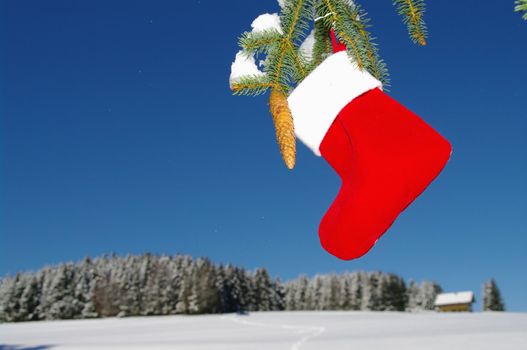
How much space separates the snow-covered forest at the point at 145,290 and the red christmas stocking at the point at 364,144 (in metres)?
46.4

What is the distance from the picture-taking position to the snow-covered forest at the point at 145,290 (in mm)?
46594

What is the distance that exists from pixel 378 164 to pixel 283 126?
2.06 feet

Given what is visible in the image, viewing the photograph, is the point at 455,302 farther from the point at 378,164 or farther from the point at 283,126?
the point at 283,126

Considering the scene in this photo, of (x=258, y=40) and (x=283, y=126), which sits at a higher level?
(x=258, y=40)

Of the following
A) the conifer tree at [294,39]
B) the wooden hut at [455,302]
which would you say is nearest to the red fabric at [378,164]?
the conifer tree at [294,39]

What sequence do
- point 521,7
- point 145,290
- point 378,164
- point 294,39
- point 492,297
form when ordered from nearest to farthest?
1. point 521,7
2. point 294,39
3. point 378,164
4. point 145,290
5. point 492,297

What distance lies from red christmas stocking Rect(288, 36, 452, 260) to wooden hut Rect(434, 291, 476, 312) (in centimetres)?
6229

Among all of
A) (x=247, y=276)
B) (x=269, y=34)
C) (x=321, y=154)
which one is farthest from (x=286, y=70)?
(x=247, y=276)

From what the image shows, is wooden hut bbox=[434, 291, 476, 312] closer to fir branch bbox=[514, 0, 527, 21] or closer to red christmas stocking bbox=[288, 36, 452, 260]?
red christmas stocking bbox=[288, 36, 452, 260]

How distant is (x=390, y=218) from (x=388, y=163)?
8.3 inches

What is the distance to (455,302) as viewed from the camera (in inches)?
2344

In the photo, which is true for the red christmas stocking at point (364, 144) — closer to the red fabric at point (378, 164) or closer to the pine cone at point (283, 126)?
the red fabric at point (378, 164)

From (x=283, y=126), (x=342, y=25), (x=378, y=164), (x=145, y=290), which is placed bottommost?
(x=283, y=126)

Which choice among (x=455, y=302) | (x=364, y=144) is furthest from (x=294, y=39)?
(x=455, y=302)
